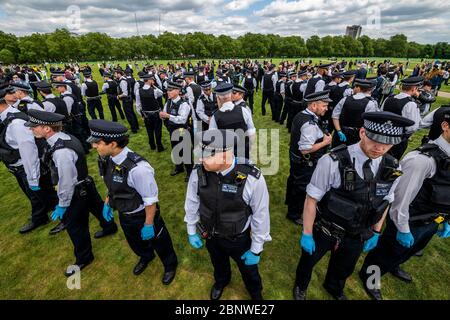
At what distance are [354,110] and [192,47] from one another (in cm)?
9062

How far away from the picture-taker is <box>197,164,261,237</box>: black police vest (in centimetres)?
201

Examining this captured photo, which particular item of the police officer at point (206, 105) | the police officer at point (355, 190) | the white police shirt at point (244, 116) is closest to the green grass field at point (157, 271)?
the police officer at point (355, 190)

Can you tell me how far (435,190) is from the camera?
84.2 inches

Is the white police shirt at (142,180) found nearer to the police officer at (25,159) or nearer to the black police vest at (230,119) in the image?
the police officer at (25,159)

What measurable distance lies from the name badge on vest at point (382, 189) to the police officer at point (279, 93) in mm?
7459

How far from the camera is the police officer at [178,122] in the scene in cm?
535

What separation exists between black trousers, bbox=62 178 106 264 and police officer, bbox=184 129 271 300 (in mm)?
1626

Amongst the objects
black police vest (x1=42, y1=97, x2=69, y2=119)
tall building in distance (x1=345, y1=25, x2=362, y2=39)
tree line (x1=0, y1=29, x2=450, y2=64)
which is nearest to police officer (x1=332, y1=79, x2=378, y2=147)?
black police vest (x1=42, y1=97, x2=69, y2=119)

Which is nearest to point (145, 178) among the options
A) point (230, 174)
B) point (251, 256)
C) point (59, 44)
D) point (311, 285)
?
point (230, 174)

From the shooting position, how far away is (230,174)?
2.01 meters

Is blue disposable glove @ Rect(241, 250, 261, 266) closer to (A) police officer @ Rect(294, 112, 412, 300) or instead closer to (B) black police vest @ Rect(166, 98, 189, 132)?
(A) police officer @ Rect(294, 112, 412, 300)

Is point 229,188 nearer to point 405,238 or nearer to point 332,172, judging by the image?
point 332,172

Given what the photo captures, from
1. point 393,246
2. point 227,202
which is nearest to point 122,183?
point 227,202
